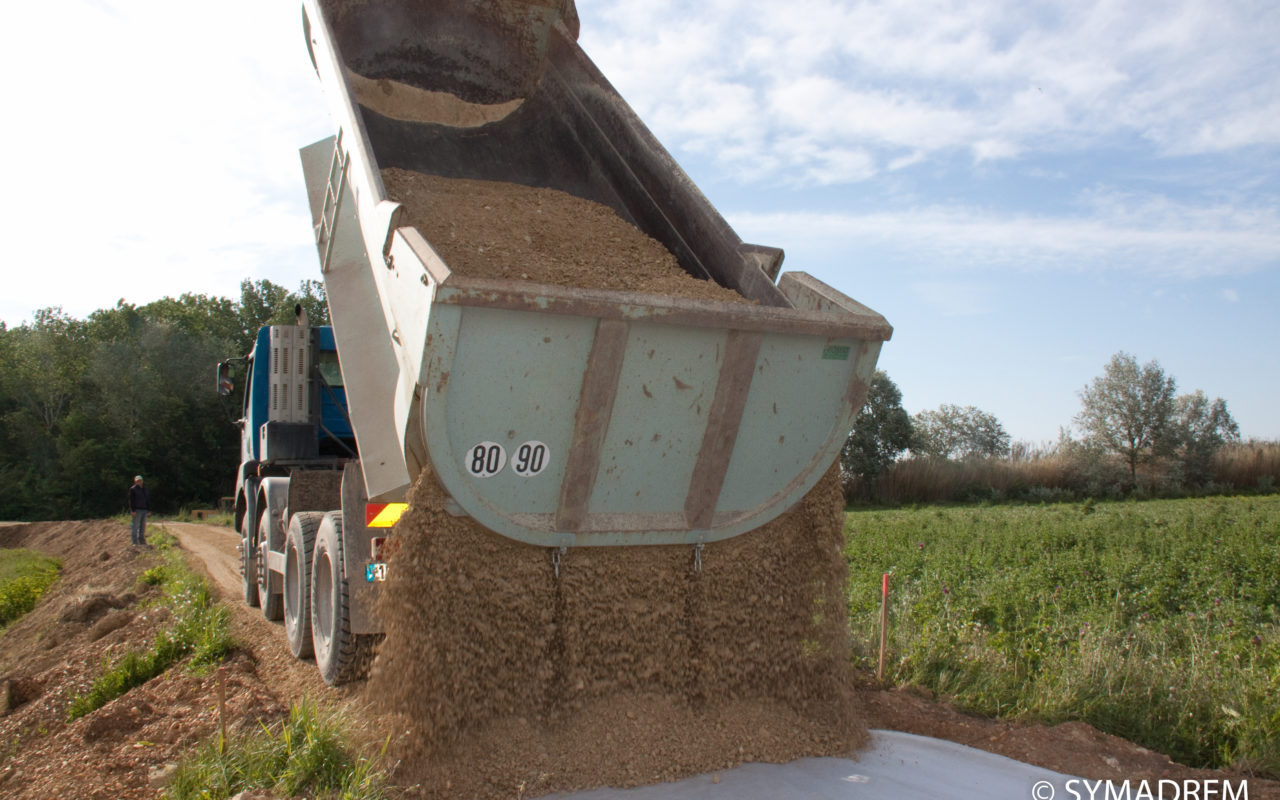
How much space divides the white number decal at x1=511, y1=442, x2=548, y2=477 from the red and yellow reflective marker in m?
0.84

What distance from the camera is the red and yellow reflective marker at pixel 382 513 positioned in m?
4.34

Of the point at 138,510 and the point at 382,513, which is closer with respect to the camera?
the point at 382,513

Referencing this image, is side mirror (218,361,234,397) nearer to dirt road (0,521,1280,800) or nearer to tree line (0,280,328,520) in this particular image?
dirt road (0,521,1280,800)

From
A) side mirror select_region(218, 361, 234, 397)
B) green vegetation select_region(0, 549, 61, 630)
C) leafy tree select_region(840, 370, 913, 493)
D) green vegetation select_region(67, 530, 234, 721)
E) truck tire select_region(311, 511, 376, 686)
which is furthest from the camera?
leafy tree select_region(840, 370, 913, 493)

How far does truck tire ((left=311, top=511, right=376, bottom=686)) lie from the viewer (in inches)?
188

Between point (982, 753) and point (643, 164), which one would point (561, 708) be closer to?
point (982, 753)

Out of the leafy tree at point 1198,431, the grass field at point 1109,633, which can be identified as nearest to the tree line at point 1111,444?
the leafy tree at point 1198,431

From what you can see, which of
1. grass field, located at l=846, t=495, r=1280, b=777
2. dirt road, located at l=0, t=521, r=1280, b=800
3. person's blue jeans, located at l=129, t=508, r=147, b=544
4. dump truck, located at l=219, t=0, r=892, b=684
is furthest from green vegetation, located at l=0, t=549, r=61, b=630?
grass field, located at l=846, t=495, r=1280, b=777

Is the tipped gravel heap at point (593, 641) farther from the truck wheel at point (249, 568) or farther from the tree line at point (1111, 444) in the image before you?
the tree line at point (1111, 444)

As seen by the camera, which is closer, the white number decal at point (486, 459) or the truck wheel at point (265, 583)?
the white number decal at point (486, 459)

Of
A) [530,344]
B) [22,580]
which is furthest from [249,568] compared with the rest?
[22,580]

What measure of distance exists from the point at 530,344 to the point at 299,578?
9.89ft

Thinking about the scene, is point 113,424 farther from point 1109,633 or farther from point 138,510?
point 1109,633

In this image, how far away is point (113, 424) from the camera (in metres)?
36.3
